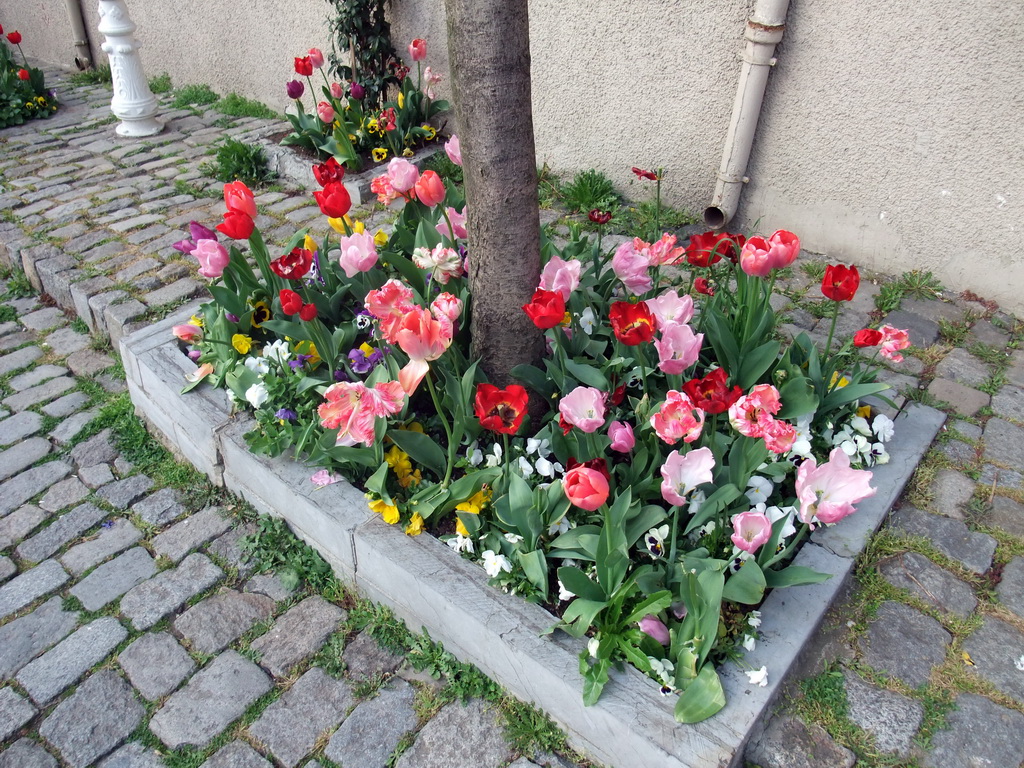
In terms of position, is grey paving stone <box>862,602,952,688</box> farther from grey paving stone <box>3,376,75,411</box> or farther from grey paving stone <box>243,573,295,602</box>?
grey paving stone <box>3,376,75,411</box>

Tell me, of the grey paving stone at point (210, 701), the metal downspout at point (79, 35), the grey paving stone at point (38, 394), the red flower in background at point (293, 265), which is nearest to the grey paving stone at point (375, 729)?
the grey paving stone at point (210, 701)

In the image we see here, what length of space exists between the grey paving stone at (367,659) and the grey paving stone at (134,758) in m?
0.48

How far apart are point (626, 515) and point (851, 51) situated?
2425 millimetres

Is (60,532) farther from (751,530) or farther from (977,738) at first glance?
(977,738)

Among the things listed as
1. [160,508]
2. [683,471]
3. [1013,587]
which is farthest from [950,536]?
[160,508]

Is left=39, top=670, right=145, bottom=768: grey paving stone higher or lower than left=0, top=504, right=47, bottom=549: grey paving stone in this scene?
higher

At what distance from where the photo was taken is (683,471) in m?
1.81

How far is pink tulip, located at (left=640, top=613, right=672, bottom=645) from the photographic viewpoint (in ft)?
5.91

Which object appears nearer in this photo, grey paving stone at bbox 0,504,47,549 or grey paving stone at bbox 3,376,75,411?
grey paving stone at bbox 0,504,47,549

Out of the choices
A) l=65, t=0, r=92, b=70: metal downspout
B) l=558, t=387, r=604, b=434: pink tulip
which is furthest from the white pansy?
Result: l=65, t=0, r=92, b=70: metal downspout

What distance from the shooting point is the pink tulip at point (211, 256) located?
2.40 meters

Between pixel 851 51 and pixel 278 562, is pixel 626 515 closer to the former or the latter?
pixel 278 562

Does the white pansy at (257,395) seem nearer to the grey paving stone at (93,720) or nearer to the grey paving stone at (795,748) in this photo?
the grey paving stone at (93,720)

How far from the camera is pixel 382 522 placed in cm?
214
